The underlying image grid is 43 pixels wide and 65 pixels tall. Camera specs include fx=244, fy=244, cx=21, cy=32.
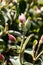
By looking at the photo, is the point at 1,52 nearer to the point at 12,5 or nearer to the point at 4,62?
the point at 4,62

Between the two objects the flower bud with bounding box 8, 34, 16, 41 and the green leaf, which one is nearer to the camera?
the green leaf

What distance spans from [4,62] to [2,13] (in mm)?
314

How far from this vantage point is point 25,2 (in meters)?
1.59

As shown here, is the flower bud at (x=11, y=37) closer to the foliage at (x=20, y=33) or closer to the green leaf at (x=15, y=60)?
the foliage at (x=20, y=33)

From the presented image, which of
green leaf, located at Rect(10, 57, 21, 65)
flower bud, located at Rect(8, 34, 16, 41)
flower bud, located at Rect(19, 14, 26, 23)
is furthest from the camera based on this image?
flower bud, located at Rect(19, 14, 26, 23)

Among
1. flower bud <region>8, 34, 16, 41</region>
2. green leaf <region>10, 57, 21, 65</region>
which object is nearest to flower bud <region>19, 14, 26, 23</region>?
flower bud <region>8, 34, 16, 41</region>

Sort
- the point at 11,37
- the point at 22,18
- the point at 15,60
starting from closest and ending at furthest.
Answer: the point at 15,60, the point at 11,37, the point at 22,18

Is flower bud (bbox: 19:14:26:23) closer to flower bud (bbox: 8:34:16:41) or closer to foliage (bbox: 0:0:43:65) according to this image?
foliage (bbox: 0:0:43:65)

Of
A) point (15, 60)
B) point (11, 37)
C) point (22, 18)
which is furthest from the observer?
point (22, 18)

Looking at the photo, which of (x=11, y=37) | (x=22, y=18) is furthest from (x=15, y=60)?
(x=22, y=18)

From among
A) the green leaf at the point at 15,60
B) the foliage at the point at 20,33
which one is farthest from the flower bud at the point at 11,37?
the green leaf at the point at 15,60

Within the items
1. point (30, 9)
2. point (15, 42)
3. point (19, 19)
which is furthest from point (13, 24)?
point (30, 9)

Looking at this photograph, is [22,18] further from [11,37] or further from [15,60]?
[15,60]

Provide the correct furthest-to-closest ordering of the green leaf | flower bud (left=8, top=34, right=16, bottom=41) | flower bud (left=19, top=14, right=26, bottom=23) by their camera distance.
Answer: flower bud (left=19, top=14, right=26, bottom=23) → flower bud (left=8, top=34, right=16, bottom=41) → the green leaf
